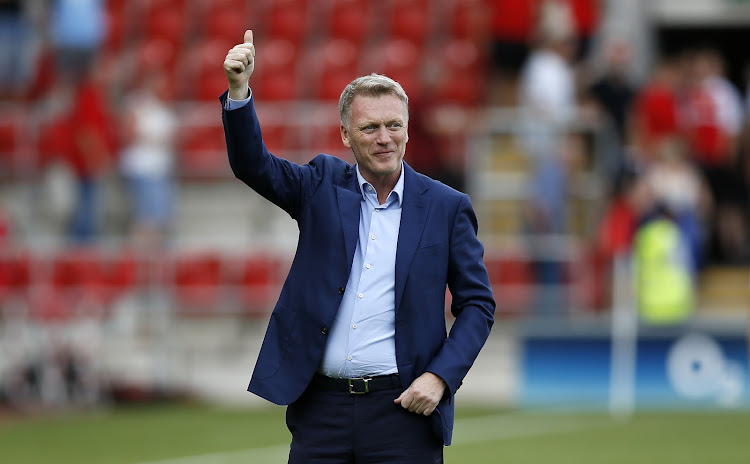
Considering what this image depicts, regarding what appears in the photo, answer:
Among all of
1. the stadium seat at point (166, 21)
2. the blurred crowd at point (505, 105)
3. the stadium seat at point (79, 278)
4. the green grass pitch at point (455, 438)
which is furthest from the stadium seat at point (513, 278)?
the stadium seat at point (166, 21)

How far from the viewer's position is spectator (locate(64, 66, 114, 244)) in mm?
16859

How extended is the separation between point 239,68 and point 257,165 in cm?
37

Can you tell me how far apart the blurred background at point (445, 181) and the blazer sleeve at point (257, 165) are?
10.2 m

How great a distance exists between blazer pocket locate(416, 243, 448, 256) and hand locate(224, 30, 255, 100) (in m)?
0.86

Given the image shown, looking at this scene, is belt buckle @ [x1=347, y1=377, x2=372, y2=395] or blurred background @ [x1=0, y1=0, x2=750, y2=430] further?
blurred background @ [x1=0, y1=0, x2=750, y2=430]

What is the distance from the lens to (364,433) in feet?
17.5

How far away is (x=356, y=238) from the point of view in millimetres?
5430

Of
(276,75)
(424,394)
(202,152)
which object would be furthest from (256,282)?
(424,394)

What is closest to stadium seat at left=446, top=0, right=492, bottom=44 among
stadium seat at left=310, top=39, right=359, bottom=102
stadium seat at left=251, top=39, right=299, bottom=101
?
stadium seat at left=310, top=39, right=359, bottom=102

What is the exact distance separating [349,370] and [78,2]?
13865mm

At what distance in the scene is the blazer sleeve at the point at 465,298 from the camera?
5.36 meters

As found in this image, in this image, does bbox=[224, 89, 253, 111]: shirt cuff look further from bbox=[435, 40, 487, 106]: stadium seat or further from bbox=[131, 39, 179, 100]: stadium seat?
bbox=[131, 39, 179, 100]: stadium seat

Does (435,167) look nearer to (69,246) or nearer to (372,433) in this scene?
(69,246)

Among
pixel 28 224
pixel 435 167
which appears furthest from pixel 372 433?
pixel 28 224
